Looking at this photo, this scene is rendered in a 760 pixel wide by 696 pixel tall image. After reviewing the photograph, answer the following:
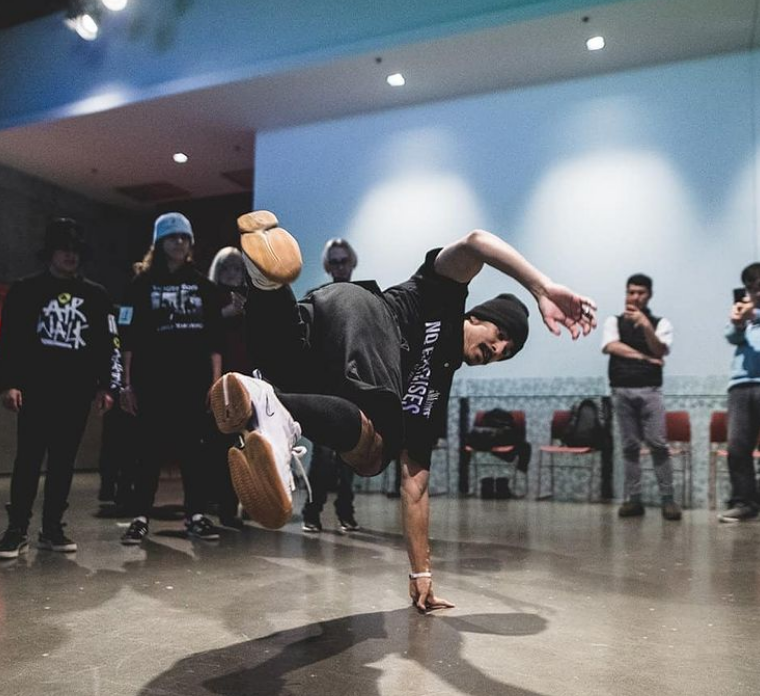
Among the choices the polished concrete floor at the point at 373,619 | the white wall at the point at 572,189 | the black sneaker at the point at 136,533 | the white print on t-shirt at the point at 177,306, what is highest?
the white wall at the point at 572,189

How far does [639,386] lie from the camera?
4941mm

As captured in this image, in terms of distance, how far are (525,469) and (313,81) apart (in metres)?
3.78

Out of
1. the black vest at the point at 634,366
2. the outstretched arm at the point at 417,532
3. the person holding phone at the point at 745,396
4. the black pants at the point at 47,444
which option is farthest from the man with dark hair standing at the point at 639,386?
the black pants at the point at 47,444

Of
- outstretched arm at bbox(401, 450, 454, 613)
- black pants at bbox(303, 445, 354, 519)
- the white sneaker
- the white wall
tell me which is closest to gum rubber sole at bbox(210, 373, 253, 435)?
the white sneaker

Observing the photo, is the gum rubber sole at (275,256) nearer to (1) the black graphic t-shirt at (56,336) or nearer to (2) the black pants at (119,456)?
(1) the black graphic t-shirt at (56,336)

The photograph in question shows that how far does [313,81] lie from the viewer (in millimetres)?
6676

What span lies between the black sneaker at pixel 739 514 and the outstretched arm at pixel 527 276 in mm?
3350

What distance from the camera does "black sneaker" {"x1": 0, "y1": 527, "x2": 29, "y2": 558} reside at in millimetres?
3004

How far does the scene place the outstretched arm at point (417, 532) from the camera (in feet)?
7.47

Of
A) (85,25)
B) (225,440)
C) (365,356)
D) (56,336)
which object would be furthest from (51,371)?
(85,25)

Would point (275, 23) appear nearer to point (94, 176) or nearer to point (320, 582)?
point (94, 176)

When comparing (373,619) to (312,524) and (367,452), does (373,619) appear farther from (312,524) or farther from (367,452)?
(312,524)

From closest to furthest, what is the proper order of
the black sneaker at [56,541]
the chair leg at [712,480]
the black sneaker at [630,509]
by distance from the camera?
the black sneaker at [56,541] → the black sneaker at [630,509] → the chair leg at [712,480]

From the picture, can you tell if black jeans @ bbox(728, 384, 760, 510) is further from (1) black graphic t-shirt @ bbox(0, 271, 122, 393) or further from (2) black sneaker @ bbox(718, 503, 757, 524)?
(1) black graphic t-shirt @ bbox(0, 271, 122, 393)
